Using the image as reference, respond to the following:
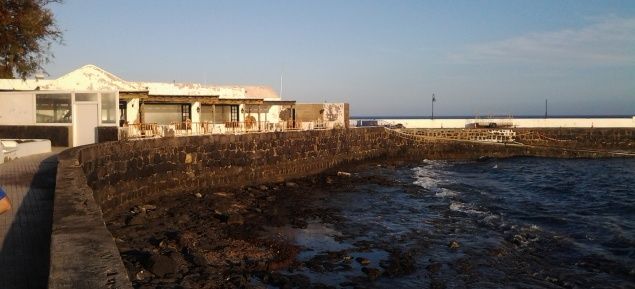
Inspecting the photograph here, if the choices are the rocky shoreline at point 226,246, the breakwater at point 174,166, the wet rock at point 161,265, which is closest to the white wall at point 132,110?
the breakwater at point 174,166

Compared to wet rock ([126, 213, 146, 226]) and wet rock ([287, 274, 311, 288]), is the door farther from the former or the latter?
wet rock ([287, 274, 311, 288])

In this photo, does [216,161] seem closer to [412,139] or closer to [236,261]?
[236,261]

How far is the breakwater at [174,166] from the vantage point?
4.93 metres

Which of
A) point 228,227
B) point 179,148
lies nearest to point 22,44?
point 179,148

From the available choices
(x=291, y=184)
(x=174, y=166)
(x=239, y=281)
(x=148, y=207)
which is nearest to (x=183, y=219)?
(x=148, y=207)

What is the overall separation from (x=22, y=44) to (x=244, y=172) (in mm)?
10719

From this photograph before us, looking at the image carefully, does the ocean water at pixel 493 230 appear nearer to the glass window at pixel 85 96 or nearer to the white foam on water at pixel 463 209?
the white foam on water at pixel 463 209

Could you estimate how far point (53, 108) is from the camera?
21.3 meters

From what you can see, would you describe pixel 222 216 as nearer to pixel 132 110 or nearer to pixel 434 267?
pixel 434 267

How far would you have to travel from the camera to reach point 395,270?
1065cm

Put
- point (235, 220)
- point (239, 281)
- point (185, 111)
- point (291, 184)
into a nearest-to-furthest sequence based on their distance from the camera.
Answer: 1. point (239, 281)
2. point (235, 220)
3. point (291, 184)
4. point (185, 111)

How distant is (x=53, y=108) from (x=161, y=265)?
14.6 metres

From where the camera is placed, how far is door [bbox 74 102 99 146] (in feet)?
68.5

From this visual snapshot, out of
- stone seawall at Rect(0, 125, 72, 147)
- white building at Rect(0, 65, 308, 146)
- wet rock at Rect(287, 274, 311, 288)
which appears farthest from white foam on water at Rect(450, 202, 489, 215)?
stone seawall at Rect(0, 125, 72, 147)
